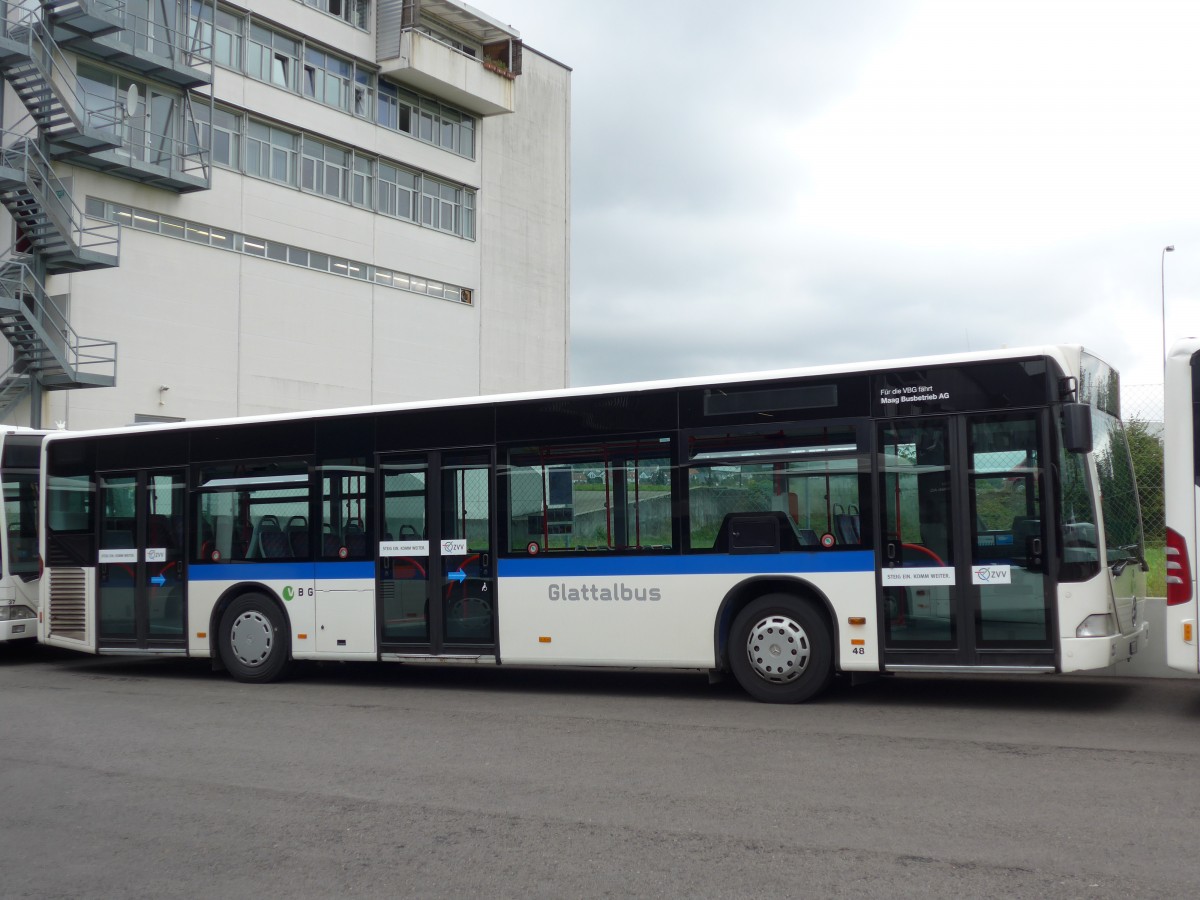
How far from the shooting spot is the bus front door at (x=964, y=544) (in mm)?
10000

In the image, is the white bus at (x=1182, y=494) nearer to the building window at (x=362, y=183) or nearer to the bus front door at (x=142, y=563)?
the bus front door at (x=142, y=563)

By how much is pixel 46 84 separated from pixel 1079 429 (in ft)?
86.1

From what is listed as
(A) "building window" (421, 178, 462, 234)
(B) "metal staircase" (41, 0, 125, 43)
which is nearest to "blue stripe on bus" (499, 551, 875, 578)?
(B) "metal staircase" (41, 0, 125, 43)

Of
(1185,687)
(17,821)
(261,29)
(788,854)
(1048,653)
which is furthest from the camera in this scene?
(261,29)

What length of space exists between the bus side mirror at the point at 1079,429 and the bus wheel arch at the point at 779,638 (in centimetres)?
250

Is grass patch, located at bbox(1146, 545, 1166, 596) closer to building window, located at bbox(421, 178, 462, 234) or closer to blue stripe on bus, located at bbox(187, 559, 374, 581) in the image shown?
blue stripe on bus, located at bbox(187, 559, 374, 581)

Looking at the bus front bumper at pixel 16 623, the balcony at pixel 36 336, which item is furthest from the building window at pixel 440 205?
the bus front bumper at pixel 16 623

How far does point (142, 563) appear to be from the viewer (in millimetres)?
14938

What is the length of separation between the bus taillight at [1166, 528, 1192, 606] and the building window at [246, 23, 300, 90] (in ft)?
107

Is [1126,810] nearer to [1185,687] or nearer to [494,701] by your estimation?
[1185,687]

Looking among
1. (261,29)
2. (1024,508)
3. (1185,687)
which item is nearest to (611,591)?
(1024,508)

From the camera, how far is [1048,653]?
9.84 m

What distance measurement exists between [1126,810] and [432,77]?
Result: 1532 inches

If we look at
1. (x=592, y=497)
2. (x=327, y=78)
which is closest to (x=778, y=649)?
(x=592, y=497)
